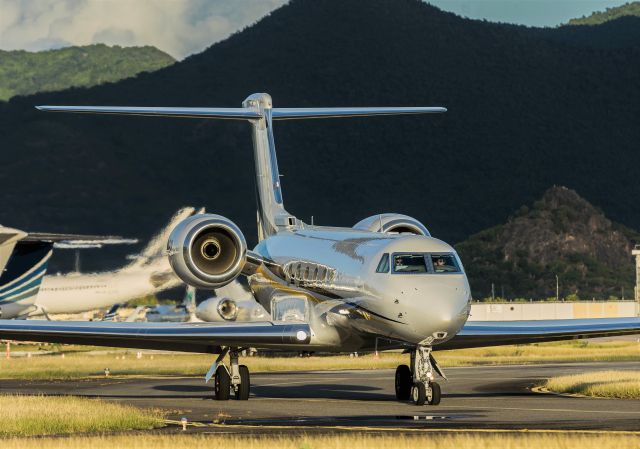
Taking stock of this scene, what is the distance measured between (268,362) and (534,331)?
2294 cm

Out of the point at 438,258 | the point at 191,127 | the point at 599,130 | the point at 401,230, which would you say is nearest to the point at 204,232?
the point at 401,230

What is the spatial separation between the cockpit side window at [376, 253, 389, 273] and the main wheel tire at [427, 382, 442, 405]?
2.46m

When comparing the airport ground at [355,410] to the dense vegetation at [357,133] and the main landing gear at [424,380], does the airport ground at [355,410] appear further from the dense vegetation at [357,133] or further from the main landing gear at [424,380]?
the dense vegetation at [357,133]

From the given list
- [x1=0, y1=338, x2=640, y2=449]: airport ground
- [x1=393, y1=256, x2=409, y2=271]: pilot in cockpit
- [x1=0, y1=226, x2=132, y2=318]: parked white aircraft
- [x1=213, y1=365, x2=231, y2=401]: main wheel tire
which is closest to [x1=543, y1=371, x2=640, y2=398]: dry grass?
[x1=0, y1=338, x2=640, y2=449]: airport ground

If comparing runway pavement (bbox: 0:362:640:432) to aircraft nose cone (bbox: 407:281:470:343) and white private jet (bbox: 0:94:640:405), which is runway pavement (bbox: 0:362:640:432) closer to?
white private jet (bbox: 0:94:640:405)

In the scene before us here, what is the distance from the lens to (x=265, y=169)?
114 feet

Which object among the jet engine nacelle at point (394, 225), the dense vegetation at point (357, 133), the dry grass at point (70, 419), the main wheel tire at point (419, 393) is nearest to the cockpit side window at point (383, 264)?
the main wheel tire at point (419, 393)

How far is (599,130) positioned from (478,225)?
32203 millimetres

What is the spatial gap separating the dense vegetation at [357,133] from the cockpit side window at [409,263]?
220ft

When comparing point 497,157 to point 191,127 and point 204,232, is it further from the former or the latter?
point 204,232

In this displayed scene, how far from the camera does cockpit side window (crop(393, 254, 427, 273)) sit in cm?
2380

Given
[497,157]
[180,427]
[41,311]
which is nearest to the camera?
[180,427]

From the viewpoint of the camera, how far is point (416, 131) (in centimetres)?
15450

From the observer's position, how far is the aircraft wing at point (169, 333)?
85.7ft
